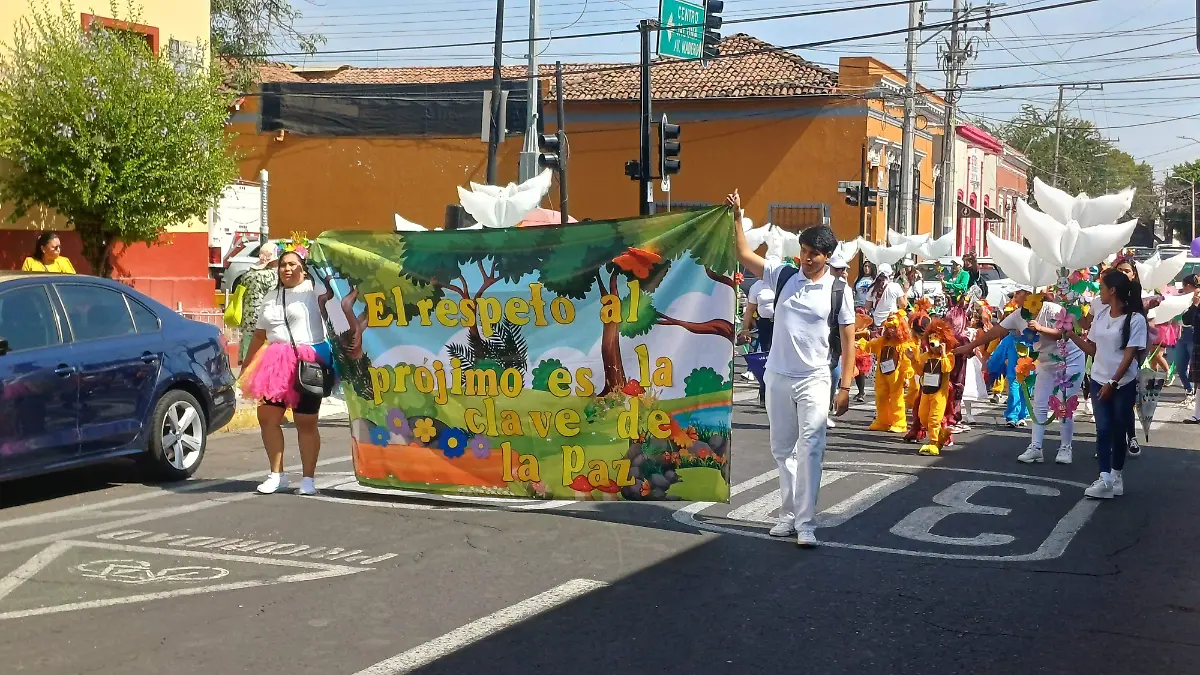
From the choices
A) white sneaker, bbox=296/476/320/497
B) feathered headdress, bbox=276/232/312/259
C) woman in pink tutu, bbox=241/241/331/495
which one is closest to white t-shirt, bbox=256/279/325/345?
woman in pink tutu, bbox=241/241/331/495

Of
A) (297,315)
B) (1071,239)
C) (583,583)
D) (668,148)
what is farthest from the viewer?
(668,148)

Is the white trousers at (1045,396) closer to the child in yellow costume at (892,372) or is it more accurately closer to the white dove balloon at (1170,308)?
the white dove balloon at (1170,308)

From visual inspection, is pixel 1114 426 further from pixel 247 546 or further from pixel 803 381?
pixel 247 546

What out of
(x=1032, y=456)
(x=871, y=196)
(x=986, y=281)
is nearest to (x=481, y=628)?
(x=1032, y=456)

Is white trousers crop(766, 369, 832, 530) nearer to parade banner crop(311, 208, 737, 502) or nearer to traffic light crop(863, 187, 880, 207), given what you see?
parade banner crop(311, 208, 737, 502)

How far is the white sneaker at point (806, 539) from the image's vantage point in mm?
7703

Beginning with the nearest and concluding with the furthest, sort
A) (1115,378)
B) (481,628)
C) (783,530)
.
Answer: (481,628) < (783,530) < (1115,378)

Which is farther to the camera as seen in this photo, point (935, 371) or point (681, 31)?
point (681, 31)

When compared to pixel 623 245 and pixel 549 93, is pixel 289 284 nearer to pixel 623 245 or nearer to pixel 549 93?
pixel 623 245

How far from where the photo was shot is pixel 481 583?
21.9 feet

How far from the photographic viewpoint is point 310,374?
8.90 meters

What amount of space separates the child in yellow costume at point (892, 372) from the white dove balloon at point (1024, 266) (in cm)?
185

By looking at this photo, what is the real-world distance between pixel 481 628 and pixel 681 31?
2163cm

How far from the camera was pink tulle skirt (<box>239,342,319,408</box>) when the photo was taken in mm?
8953
